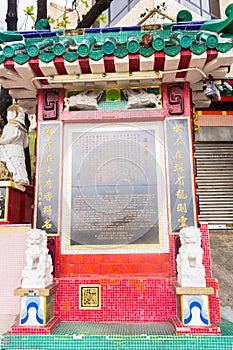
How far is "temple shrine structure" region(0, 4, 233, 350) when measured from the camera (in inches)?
151

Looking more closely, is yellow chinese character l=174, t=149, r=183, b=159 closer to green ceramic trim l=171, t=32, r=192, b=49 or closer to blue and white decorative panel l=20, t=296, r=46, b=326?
green ceramic trim l=171, t=32, r=192, b=49

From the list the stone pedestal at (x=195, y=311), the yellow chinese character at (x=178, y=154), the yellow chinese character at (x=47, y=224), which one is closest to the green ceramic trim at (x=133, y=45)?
the yellow chinese character at (x=178, y=154)

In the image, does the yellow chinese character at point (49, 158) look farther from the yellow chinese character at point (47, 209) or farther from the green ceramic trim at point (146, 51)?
the green ceramic trim at point (146, 51)

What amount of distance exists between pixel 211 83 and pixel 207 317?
3.26 m

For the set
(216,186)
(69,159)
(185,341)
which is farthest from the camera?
(216,186)

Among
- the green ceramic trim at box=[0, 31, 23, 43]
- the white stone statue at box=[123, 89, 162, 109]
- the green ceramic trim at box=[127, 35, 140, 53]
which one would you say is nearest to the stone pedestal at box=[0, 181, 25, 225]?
the green ceramic trim at box=[0, 31, 23, 43]

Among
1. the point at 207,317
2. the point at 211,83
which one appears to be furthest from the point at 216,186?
the point at 207,317

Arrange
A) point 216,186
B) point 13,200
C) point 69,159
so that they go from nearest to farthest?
point 69,159 < point 13,200 < point 216,186

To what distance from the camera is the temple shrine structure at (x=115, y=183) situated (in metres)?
3.84

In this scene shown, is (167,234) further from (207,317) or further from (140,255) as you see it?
(207,317)

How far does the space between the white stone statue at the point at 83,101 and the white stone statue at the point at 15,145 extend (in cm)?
195

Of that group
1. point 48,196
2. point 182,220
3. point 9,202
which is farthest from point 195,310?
point 9,202

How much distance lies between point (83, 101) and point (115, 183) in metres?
1.36

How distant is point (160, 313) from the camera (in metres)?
4.09
